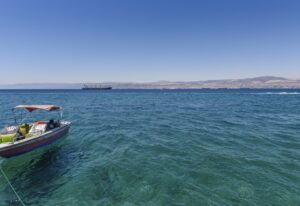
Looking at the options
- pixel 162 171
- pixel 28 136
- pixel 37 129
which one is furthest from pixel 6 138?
pixel 162 171

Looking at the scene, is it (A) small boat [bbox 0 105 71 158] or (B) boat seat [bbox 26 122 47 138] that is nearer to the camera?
(A) small boat [bbox 0 105 71 158]

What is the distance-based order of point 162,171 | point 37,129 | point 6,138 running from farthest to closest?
point 37,129 < point 6,138 < point 162,171

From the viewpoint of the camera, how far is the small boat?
13502mm

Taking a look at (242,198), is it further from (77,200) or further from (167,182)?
(77,200)

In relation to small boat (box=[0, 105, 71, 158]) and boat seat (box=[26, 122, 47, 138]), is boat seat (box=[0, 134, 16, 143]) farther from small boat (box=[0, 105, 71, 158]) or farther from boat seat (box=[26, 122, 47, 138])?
boat seat (box=[26, 122, 47, 138])

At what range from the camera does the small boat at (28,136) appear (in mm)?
13502

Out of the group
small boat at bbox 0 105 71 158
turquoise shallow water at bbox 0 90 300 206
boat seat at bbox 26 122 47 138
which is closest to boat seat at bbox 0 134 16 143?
small boat at bbox 0 105 71 158

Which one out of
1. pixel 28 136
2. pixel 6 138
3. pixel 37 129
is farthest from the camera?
pixel 37 129

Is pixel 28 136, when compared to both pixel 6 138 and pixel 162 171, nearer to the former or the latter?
pixel 6 138

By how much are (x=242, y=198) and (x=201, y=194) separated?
1.89 meters

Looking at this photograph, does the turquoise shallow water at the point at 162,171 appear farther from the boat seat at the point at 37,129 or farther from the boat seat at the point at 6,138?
the boat seat at the point at 6,138

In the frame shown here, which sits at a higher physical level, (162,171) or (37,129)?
(37,129)

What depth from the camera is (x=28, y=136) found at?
51.3 feet

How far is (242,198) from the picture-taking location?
8.67 metres
